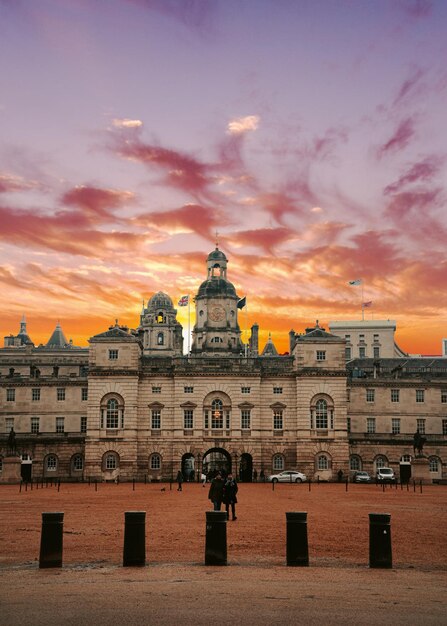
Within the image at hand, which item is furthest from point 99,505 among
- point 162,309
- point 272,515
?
point 162,309

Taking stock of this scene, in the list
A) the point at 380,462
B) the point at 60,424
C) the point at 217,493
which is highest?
the point at 60,424

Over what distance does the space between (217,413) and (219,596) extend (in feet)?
211

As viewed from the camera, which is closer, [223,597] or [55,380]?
[223,597]

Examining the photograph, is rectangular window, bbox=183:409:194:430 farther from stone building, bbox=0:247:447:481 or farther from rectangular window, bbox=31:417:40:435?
rectangular window, bbox=31:417:40:435

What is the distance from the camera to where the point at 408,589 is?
50.6 ft

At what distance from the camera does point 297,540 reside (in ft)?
61.1

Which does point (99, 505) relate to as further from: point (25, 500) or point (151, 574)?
point (151, 574)

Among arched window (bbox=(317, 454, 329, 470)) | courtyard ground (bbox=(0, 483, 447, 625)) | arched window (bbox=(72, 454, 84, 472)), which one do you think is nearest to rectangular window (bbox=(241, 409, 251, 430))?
arched window (bbox=(317, 454, 329, 470))

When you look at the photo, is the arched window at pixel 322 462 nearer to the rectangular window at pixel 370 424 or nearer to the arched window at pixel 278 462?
the arched window at pixel 278 462

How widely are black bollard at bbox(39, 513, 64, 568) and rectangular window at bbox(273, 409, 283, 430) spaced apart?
61.1m

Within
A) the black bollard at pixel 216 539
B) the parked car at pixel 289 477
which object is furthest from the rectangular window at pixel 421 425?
the black bollard at pixel 216 539

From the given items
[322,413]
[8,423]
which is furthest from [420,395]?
[8,423]

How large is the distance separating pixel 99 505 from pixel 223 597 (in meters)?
26.4

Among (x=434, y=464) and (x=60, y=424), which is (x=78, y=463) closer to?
(x=60, y=424)
